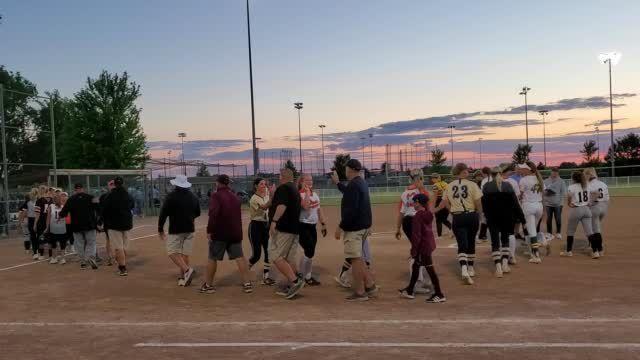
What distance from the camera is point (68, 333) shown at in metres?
6.62

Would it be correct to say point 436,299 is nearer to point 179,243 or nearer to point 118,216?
point 179,243

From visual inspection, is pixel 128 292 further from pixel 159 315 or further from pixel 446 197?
pixel 446 197

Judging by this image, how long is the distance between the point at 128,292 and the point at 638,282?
330 inches

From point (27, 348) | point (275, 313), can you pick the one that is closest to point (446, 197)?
point (275, 313)

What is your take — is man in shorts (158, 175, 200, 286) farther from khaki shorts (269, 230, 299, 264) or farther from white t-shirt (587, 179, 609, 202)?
white t-shirt (587, 179, 609, 202)

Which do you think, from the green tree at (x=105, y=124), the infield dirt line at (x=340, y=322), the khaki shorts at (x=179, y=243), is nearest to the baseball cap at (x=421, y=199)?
the infield dirt line at (x=340, y=322)

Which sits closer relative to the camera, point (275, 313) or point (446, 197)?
point (275, 313)

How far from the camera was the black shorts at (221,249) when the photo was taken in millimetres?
8734

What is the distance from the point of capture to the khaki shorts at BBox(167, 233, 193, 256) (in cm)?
963

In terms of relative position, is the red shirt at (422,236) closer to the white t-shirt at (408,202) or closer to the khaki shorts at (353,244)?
the khaki shorts at (353,244)

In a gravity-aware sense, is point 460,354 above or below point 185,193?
below

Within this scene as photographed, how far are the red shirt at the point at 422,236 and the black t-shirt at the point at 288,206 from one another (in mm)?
1858

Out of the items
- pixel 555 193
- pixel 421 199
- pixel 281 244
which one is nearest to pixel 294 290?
pixel 281 244

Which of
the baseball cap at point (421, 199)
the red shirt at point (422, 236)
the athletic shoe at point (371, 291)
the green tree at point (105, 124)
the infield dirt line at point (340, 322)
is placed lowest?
the infield dirt line at point (340, 322)
